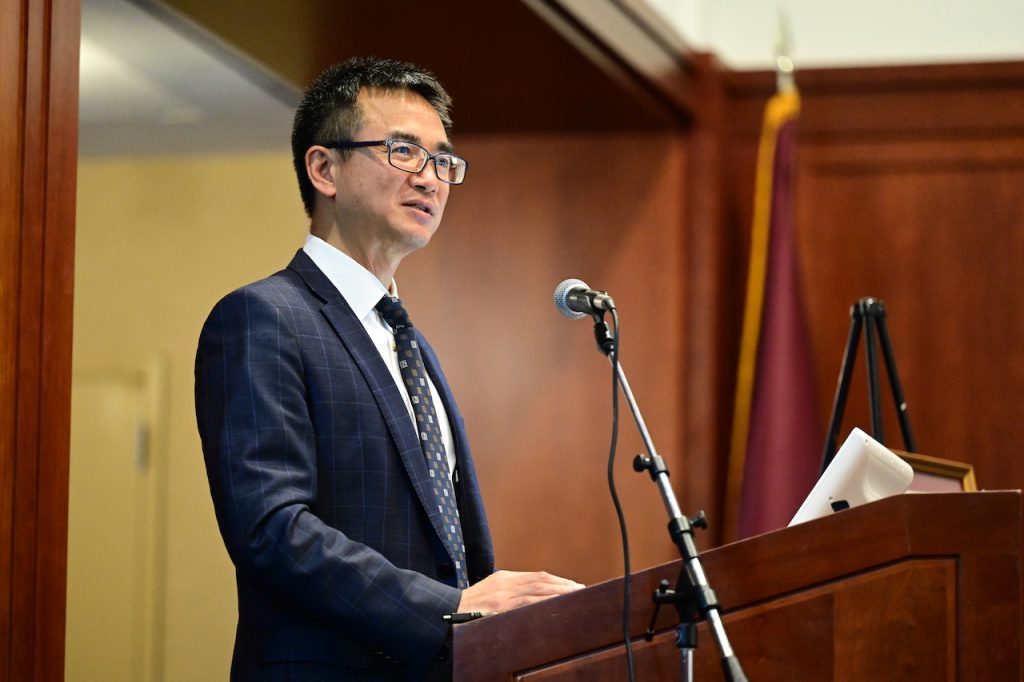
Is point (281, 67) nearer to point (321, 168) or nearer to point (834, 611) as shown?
point (321, 168)

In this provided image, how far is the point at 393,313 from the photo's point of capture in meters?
2.36

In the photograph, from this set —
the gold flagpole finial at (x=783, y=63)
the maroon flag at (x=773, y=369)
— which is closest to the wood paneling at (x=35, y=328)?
the maroon flag at (x=773, y=369)

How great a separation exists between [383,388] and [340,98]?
0.57 meters

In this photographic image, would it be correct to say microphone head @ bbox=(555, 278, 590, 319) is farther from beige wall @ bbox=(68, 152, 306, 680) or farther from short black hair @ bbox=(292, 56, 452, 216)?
beige wall @ bbox=(68, 152, 306, 680)

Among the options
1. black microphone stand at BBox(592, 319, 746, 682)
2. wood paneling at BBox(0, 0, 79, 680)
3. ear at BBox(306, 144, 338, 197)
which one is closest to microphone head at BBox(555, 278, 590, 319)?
black microphone stand at BBox(592, 319, 746, 682)

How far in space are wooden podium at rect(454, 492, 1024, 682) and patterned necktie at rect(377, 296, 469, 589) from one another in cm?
36

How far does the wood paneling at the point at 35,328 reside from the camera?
6.20 ft

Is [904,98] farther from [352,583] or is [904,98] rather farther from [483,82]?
[352,583]

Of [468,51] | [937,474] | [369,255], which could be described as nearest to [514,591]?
[369,255]

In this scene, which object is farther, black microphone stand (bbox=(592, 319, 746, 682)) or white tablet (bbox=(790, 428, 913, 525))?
white tablet (bbox=(790, 428, 913, 525))

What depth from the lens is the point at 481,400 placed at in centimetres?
446

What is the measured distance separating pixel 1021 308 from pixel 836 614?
2.82m

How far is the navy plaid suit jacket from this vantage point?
6.39ft

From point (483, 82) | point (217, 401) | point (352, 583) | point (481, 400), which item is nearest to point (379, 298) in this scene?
point (217, 401)
